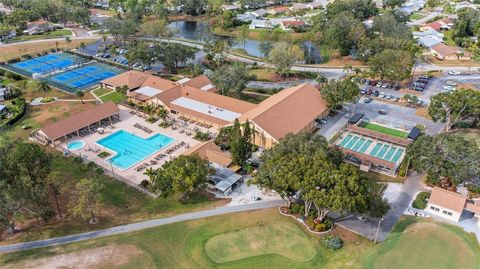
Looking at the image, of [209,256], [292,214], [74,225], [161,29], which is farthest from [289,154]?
[161,29]

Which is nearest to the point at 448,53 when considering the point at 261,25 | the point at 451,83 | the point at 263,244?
the point at 451,83

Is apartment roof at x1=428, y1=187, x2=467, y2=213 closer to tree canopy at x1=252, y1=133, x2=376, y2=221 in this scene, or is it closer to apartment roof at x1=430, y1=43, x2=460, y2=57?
tree canopy at x1=252, y1=133, x2=376, y2=221

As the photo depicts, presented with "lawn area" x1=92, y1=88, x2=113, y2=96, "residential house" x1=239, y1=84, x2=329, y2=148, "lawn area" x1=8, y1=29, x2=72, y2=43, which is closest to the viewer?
"residential house" x1=239, y1=84, x2=329, y2=148

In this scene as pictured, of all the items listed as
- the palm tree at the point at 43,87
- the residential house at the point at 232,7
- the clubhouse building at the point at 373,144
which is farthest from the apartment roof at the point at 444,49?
the palm tree at the point at 43,87

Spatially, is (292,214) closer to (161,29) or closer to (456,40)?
(161,29)

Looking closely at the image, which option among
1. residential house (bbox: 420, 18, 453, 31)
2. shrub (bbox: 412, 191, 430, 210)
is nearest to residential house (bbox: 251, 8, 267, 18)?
residential house (bbox: 420, 18, 453, 31)

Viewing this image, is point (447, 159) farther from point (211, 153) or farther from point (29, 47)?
point (29, 47)
